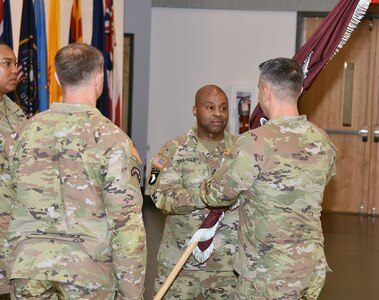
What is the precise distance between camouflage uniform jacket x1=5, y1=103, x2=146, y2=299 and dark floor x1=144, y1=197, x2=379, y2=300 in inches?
122

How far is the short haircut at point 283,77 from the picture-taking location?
3.30 metres

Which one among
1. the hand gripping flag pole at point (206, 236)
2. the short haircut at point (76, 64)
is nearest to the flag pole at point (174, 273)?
the hand gripping flag pole at point (206, 236)

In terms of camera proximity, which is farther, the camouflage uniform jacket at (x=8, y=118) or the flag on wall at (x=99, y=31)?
the flag on wall at (x=99, y=31)

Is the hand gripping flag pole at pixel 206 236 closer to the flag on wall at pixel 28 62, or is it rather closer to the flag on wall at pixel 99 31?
the flag on wall at pixel 28 62

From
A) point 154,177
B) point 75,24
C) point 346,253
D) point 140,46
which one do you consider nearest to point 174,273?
point 154,177

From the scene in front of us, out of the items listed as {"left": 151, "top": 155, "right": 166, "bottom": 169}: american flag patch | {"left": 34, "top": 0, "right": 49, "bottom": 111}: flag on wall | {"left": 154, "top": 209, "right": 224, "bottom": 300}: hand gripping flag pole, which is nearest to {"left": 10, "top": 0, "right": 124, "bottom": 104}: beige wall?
{"left": 34, "top": 0, "right": 49, "bottom": 111}: flag on wall

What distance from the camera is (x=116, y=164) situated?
2.90 m

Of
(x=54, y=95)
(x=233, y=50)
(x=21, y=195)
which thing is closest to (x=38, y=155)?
(x=21, y=195)

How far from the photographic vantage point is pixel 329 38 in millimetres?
4145

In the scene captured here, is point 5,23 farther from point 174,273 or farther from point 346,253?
point 346,253

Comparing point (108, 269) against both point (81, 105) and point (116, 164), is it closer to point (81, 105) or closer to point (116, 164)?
point (116, 164)

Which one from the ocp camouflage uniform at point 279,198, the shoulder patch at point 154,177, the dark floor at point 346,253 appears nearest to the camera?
the ocp camouflage uniform at point 279,198

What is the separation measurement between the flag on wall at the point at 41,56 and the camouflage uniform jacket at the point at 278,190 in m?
2.84

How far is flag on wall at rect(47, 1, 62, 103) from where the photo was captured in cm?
602
